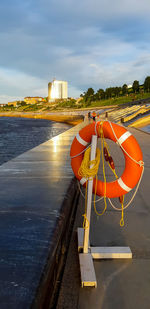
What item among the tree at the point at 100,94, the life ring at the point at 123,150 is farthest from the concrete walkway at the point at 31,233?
the tree at the point at 100,94

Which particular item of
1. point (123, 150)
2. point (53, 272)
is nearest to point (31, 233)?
point (53, 272)

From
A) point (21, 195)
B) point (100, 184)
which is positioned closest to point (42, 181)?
point (21, 195)

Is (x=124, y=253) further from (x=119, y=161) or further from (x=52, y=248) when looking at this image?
(x=119, y=161)

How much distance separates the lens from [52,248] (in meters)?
2.36

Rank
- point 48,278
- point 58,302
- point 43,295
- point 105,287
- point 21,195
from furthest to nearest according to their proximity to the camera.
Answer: point 21,195 < point 105,287 < point 58,302 < point 48,278 < point 43,295

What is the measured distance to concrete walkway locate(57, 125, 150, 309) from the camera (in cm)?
229

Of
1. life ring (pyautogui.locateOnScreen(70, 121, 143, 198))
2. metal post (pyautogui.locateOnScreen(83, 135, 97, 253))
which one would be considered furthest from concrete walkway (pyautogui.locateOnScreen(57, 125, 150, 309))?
life ring (pyautogui.locateOnScreen(70, 121, 143, 198))

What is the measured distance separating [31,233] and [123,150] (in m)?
1.44

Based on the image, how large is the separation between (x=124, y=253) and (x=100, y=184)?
34.0 inches

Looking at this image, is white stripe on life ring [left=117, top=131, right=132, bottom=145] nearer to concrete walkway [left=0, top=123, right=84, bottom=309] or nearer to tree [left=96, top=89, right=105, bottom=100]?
concrete walkway [left=0, top=123, right=84, bottom=309]

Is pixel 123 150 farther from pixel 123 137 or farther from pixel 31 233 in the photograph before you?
pixel 31 233

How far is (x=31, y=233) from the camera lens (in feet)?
8.46

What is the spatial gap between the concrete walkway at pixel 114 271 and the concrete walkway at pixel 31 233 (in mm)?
226

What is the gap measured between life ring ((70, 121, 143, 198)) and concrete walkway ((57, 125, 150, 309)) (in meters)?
0.69
